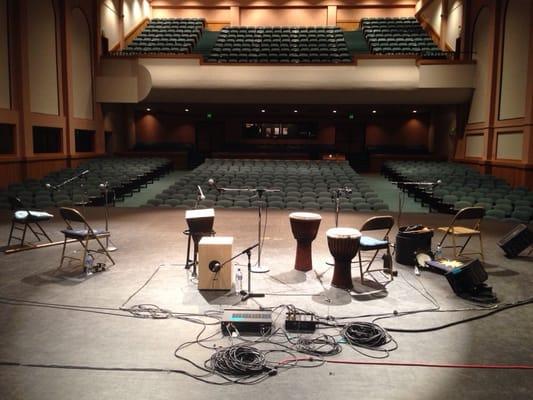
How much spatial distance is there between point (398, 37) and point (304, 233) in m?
17.8

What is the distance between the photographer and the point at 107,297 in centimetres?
453

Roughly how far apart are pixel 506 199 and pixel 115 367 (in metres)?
9.38

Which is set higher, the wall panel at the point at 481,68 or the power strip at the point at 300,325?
the wall panel at the point at 481,68

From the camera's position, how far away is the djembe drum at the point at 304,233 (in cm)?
534

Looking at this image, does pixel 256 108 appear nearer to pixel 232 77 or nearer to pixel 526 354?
pixel 232 77

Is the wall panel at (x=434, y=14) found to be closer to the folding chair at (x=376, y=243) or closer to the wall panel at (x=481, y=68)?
the wall panel at (x=481, y=68)

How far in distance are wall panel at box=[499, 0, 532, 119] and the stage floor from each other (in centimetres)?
833

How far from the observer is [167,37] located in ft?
68.7

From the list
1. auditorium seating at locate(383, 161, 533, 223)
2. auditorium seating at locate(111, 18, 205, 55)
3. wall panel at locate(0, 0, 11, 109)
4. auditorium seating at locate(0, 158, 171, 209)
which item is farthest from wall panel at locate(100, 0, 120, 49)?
auditorium seating at locate(383, 161, 533, 223)

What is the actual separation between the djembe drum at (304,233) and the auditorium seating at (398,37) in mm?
13159

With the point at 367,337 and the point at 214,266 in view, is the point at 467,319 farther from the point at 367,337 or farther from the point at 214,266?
the point at 214,266

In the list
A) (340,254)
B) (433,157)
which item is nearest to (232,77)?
(433,157)

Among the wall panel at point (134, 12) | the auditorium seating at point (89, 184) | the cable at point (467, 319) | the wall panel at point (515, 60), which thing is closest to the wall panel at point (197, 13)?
the wall panel at point (134, 12)

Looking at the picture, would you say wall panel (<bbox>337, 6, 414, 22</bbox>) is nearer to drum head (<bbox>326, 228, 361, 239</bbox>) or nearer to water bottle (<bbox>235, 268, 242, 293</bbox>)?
drum head (<bbox>326, 228, 361, 239</bbox>)
